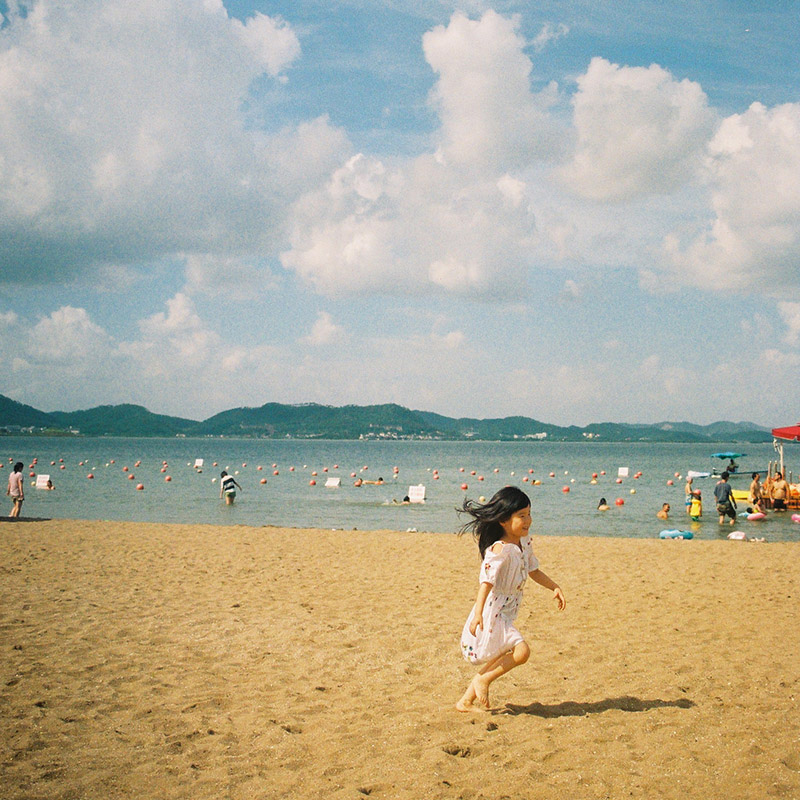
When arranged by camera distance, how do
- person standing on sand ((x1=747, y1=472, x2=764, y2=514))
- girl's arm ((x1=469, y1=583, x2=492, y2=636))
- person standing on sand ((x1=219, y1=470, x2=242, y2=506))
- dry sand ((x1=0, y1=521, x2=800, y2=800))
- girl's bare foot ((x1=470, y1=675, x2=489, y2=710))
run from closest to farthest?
1. dry sand ((x1=0, y1=521, x2=800, y2=800))
2. girl's arm ((x1=469, y1=583, x2=492, y2=636))
3. girl's bare foot ((x1=470, y1=675, x2=489, y2=710))
4. person standing on sand ((x1=747, y1=472, x2=764, y2=514))
5. person standing on sand ((x1=219, y1=470, x2=242, y2=506))

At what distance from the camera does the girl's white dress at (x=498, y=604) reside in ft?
16.1

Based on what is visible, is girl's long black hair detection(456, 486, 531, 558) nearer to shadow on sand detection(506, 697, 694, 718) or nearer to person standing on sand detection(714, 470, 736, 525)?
shadow on sand detection(506, 697, 694, 718)

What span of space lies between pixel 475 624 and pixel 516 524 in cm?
80

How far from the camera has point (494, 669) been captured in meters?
5.11

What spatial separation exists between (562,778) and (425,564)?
8.56 meters

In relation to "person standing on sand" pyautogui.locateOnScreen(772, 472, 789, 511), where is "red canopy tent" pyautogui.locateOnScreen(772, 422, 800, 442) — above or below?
above

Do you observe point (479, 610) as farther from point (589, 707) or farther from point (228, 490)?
point (228, 490)

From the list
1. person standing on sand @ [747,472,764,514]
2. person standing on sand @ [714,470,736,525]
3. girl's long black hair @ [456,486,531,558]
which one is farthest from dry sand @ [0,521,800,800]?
person standing on sand @ [747,472,764,514]

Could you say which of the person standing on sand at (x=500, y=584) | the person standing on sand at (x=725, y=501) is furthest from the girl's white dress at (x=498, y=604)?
the person standing on sand at (x=725, y=501)

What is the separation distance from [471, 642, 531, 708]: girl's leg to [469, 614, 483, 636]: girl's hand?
0.30 metres

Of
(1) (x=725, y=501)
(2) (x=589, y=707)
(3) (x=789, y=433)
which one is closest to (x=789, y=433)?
(3) (x=789, y=433)

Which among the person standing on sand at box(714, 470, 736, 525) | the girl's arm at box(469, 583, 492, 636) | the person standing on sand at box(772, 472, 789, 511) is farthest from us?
the person standing on sand at box(772, 472, 789, 511)

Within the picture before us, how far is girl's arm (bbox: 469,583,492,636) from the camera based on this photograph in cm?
490

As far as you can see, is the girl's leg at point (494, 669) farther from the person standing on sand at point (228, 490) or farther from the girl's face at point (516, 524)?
the person standing on sand at point (228, 490)
